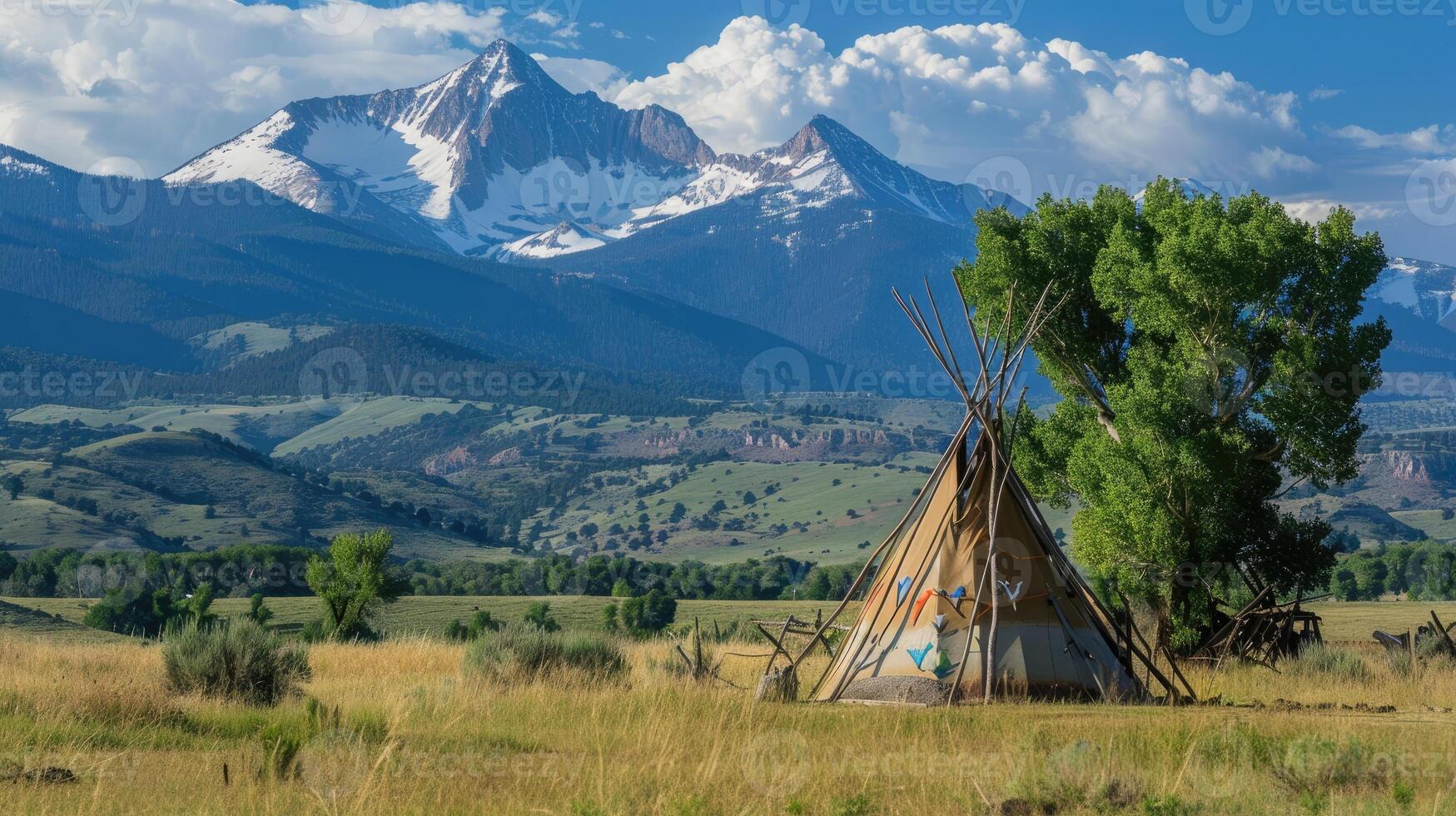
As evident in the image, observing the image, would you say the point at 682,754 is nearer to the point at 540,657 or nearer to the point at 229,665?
the point at 229,665

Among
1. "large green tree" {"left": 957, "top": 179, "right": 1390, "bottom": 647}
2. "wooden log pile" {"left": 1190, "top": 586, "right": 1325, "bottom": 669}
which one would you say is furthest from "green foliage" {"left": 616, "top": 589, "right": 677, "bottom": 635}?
"wooden log pile" {"left": 1190, "top": 586, "right": 1325, "bottom": 669}

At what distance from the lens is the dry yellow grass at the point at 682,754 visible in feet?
35.1

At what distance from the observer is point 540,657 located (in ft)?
64.6

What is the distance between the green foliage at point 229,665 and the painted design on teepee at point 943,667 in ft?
25.5

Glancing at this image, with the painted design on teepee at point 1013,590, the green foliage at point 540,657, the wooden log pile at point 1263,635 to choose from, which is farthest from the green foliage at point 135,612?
the painted design on teepee at point 1013,590

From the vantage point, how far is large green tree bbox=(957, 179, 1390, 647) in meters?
24.7

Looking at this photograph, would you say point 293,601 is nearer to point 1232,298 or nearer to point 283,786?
point 1232,298

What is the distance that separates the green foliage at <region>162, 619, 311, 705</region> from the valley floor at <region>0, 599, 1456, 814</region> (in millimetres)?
502

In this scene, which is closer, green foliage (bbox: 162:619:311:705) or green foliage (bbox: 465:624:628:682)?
green foliage (bbox: 162:619:311:705)

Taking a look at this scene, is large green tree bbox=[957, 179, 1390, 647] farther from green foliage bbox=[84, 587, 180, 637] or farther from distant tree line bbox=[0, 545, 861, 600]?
distant tree line bbox=[0, 545, 861, 600]

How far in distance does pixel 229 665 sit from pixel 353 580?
866 inches

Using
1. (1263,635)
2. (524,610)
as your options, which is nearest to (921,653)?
(1263,635)

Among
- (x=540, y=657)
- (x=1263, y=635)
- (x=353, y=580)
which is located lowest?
(x=353, y=580)

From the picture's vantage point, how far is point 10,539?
140125 mm
